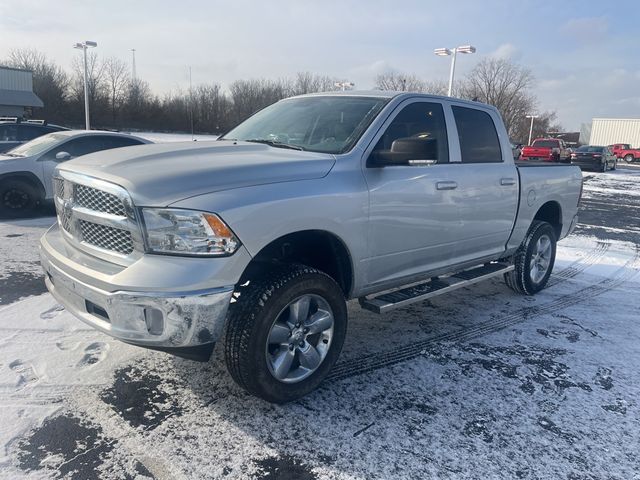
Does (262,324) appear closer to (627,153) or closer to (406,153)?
(406,153)

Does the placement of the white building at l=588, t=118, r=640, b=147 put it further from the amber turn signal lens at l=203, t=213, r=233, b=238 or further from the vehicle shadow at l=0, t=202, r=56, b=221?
the amber turn signal lens at l=203, t=213, r=233, b=238

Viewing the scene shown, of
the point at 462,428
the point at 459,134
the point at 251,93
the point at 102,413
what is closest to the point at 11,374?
the point at 102,413

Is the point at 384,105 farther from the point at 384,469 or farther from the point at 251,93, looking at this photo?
the point at 251,93

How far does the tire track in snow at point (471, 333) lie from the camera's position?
368 cm

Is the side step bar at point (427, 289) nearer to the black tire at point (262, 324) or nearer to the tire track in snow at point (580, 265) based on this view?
the black tire at point (262, 324)

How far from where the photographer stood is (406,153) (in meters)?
3.37

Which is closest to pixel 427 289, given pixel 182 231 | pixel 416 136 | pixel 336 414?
pixel 416 136

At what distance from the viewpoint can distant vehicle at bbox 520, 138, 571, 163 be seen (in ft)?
97.3

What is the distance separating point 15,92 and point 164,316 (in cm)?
5237

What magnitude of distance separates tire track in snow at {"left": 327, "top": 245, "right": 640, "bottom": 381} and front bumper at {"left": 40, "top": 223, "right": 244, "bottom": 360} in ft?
3.83

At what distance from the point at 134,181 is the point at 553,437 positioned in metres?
2.74

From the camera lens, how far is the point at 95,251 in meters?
2.94

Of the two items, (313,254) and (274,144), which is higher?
(274,144)

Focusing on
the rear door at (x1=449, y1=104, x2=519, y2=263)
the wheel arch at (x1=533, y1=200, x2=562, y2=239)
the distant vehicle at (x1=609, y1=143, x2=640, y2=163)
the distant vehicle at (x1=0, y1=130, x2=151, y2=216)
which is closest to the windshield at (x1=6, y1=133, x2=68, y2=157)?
the distant vehicle at (x1=0, y1=130, x2=151, y2=216)
